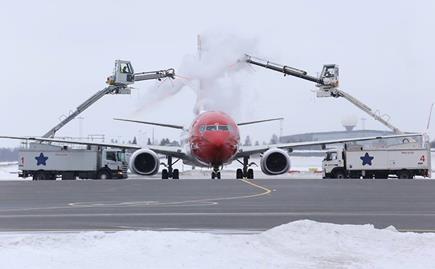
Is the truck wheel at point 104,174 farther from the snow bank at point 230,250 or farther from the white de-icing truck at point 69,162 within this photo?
the snow bank at point 230,250

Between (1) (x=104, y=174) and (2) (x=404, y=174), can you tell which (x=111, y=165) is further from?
(2) (x=404, y=174)

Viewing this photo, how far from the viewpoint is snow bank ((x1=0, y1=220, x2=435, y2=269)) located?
862cm

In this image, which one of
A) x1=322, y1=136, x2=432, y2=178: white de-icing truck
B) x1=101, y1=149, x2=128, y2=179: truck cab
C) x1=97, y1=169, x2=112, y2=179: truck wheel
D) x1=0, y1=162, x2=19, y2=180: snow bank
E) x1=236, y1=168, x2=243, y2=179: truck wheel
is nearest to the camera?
x1=236, y1=168, x2=243, y2=179: truck wheel

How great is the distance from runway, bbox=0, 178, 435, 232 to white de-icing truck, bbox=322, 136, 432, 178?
23.4 metres

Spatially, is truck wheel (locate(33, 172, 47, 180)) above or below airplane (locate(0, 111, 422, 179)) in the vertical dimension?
below

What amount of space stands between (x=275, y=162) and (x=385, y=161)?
9.58 meters

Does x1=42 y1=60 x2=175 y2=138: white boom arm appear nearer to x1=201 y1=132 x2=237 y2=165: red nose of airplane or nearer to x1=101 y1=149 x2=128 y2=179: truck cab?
x1=101 y1=149 x2=128 y2=179: truck cab

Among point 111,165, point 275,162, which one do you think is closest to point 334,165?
point 275,162

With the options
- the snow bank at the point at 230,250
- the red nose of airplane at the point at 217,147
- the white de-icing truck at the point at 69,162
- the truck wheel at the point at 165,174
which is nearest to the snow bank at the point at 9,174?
the white de-icing truck at the point at 69,162

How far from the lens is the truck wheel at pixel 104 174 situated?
5178cm

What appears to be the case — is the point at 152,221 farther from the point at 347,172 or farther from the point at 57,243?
the point at 347,172

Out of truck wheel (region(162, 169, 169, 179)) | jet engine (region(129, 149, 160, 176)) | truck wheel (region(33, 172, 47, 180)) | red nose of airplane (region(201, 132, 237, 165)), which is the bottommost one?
truck wheel (region(33, 172, 47, 180))

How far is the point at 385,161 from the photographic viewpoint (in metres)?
49.1

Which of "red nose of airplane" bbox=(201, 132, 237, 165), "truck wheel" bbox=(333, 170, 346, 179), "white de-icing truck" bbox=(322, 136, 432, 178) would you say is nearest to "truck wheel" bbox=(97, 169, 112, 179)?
"red nose of airplane" bbox=(201, 132, 237, 165)
